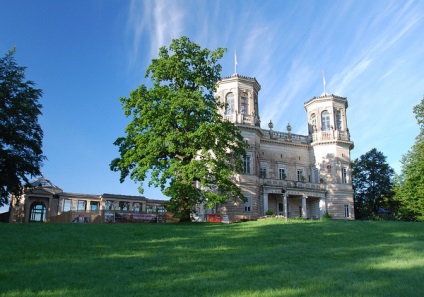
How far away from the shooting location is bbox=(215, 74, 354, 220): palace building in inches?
1770

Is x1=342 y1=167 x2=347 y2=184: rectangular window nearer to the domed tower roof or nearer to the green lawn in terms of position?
the green lawn

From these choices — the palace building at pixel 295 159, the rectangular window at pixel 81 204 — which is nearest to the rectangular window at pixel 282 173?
the palace building at pixel 295 159

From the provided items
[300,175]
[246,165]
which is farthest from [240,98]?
[300,175]

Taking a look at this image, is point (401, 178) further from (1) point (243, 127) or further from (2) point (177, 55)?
(2) point (177, 55)

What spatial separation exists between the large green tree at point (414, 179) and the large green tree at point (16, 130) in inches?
1571

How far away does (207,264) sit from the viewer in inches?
477

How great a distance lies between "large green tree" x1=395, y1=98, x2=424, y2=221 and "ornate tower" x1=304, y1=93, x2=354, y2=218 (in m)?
6.12

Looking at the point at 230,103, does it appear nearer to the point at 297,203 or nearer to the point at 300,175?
the point at 300,175

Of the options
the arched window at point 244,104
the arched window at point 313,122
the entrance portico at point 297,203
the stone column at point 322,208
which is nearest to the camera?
the arched window at point 244,104

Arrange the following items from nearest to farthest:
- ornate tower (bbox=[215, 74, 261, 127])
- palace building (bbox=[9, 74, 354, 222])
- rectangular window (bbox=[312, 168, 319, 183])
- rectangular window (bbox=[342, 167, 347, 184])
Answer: palace building (bbox=[9, 74, 354, 222]) < ornate tower (bbox=[215, 74, 261, 127]) < rectangular window (bbox=[342, 167, 347, 184]) < rectangular window (bbox=[312, 168, 319, 183])

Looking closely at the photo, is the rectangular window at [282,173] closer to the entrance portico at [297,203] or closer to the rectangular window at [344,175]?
the entrance portico at [297,203]

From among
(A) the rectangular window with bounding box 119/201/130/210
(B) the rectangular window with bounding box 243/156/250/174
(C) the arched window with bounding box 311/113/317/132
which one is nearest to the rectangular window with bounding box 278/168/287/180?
(B) the rectangular window with bounding box 243/156/250/174

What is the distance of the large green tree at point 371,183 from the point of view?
195ft

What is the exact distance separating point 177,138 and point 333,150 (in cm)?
2699
